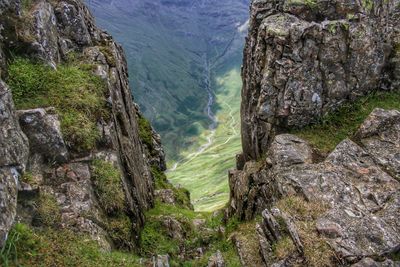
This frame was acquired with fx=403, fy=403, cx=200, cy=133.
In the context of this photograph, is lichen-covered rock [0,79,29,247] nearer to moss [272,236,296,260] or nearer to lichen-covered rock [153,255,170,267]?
lichen-covered rock [153,255,170,267]

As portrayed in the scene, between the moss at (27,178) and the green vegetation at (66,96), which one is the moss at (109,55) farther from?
the moss at (27,178)

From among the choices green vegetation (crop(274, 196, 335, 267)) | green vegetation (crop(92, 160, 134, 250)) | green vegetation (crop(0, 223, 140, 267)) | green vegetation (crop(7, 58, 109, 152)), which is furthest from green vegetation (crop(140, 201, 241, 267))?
green vegetation (crop(7, 58, 109, 152))

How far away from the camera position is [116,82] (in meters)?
35.6

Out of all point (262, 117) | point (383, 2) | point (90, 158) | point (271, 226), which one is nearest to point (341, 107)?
point (262, 117)

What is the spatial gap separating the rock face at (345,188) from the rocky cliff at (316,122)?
7 cm

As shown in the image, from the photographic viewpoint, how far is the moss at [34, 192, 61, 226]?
22.0 m

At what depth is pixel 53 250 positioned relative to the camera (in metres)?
20.5

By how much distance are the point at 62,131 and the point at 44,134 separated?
4.52 ft

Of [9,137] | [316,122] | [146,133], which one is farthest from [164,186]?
[9,137]

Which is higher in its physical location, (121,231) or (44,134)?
(44,134)

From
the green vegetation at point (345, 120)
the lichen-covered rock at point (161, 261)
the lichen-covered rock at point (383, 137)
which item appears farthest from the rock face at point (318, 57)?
the lichen-covered rock at point (161, 261)

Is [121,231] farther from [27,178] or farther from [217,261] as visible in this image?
[27,178]

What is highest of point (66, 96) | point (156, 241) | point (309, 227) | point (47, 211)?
point (66, 96)

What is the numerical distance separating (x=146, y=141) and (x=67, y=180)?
34.3 m
